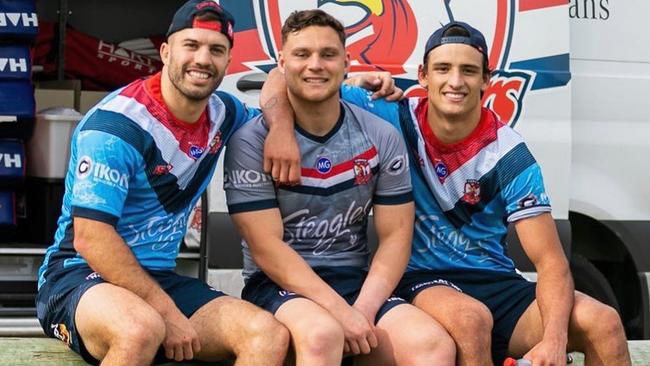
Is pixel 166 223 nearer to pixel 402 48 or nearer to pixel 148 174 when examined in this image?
pixel 148 174

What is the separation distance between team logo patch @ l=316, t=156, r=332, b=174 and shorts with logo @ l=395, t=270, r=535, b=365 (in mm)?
450

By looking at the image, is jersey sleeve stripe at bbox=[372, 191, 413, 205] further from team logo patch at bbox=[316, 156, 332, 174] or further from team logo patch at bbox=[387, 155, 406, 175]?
team logo patch at bbox=[316, 156, 332, 174]

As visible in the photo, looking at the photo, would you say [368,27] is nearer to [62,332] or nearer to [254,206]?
[254,206]

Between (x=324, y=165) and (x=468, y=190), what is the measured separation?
1.55 feet

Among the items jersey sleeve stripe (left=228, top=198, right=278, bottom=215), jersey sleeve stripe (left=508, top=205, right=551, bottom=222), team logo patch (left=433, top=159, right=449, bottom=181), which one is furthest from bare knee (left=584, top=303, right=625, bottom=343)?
jersey sleeve stripe (left=228, top=198, right=278, bottom=215)

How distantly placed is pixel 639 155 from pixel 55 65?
117 inches

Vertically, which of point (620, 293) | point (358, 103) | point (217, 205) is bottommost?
point (620, 293)

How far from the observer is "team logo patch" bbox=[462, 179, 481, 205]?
3.92m

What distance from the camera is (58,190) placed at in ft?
17.5

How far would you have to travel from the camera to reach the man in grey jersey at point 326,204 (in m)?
3.66

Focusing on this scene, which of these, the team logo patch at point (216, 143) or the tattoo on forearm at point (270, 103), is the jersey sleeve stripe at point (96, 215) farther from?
the tattoo on forearm at point (270, 103)

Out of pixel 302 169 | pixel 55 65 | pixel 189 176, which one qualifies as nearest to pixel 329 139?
pixel 302 169

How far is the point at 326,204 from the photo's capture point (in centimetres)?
380

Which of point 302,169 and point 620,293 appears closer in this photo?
point 302,169
